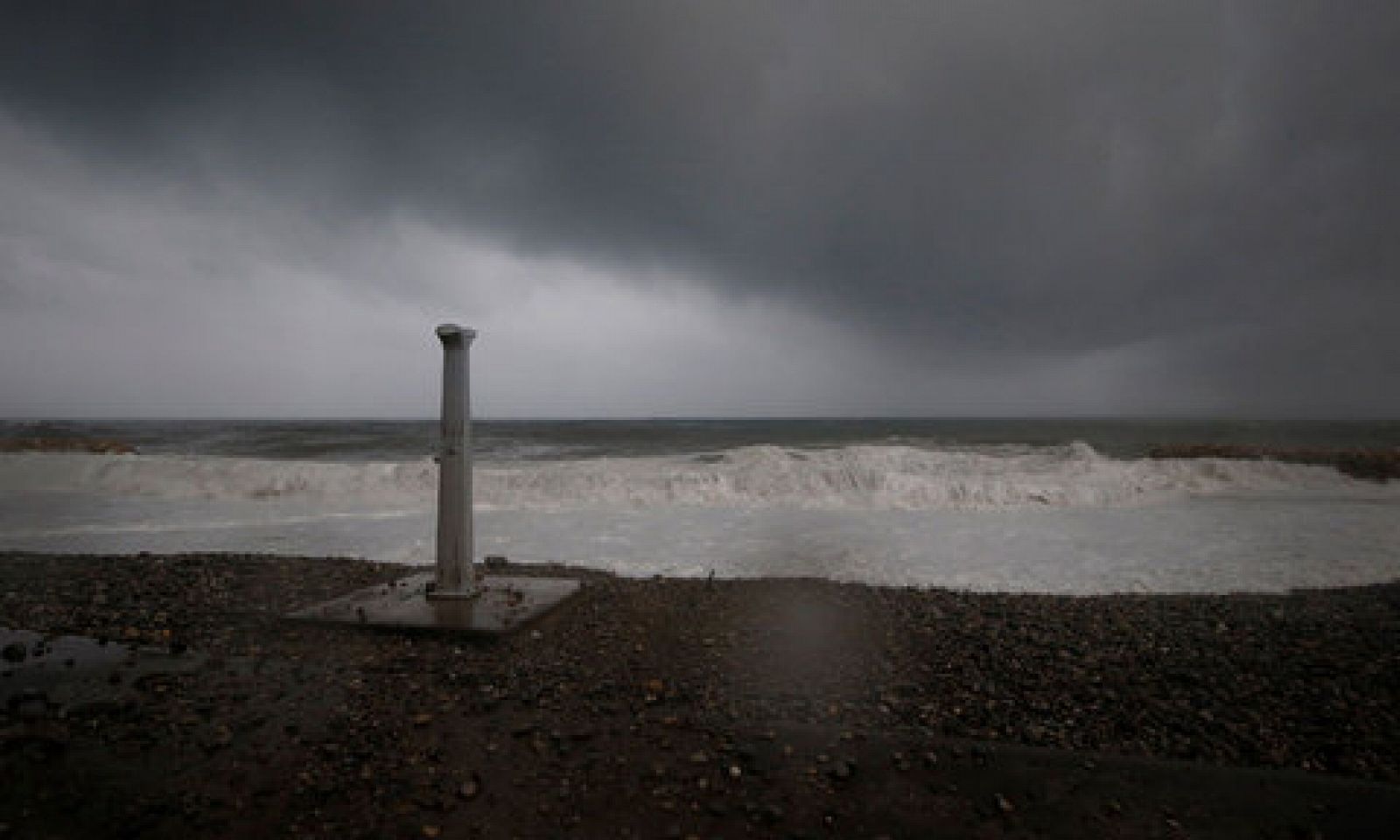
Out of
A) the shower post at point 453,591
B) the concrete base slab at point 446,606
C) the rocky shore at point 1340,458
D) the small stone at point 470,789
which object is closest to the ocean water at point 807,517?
the rocky shore at point 1340,458

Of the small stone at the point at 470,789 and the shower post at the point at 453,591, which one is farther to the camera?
the shower post at the point at 453,591

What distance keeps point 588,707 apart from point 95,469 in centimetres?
2119

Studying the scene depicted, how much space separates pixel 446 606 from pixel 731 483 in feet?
33.8

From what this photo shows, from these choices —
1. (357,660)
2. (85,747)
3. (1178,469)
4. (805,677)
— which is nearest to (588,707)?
(805,677)

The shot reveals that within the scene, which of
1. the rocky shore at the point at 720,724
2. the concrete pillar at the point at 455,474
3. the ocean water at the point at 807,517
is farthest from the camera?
the ocean water at the point at 807,517

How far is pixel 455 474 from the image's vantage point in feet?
17.8

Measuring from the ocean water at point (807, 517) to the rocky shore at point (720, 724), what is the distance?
2880mm

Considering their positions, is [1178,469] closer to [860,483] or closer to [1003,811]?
[860,483]

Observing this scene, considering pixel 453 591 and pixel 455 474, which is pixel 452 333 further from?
pixel 453 591

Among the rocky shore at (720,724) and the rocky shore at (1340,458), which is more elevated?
the rocky shore at (1340,458)

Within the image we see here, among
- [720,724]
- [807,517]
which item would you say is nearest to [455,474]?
[720,724]

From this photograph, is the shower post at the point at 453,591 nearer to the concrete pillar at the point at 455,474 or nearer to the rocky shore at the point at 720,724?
the concrete pillar at the point at 455,474

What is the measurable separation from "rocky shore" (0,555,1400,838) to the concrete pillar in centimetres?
74

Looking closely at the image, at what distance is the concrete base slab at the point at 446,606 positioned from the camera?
5109 millimetres
